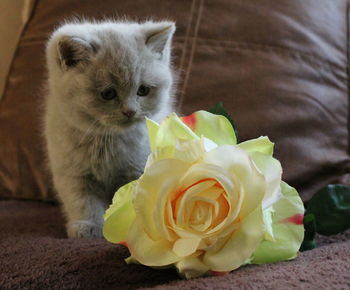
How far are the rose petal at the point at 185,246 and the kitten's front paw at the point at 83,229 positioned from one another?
42 cm

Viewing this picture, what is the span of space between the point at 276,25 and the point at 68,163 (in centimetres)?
64

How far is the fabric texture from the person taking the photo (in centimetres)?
61

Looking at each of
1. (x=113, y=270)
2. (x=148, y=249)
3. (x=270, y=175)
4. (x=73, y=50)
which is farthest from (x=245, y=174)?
(x=73, y=50)

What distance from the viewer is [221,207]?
601 mm

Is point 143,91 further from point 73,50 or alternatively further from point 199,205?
point 199,205

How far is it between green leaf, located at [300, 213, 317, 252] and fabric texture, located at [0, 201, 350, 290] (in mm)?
18

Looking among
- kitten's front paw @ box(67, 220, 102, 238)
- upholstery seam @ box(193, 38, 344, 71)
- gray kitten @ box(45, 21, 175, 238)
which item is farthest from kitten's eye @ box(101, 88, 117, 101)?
upholstery seam @ box(193, 38, 344, 71)

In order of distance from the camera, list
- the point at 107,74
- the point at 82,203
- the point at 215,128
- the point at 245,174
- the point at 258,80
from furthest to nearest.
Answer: the point at 258,80 → the point at 82,203 → the point at 107,74 → the point at 215,128 → the point at 245,174

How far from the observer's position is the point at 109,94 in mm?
992

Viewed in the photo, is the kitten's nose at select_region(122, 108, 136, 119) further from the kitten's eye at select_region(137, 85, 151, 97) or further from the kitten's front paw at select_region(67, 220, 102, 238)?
the kitten's front paw at select_region(67, 220, 102, 238)

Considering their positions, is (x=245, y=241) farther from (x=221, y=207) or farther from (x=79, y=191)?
(x=79, y=191)

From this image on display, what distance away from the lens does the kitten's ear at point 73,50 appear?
0.97 m

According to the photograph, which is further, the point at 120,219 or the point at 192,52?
the point at 192,52

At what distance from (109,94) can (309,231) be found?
496mm
